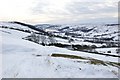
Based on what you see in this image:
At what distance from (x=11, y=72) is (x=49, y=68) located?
439 cm

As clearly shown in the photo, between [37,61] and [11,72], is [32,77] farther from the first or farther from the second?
[37,61]

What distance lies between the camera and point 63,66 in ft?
81.4

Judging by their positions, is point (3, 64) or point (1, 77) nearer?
point (1, 77)

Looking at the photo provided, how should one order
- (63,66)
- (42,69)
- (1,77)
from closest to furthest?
(1,77) < (42,69) < (63,66)

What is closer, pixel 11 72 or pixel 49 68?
pixel 11 72

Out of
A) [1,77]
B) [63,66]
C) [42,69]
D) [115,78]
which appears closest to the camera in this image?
[1,77]

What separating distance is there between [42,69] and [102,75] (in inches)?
235

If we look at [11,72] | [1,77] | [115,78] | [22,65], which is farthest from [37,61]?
[115,78]

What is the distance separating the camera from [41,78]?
1958 centimetres

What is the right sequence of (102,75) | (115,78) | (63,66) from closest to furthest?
(115,78) → (102,75) → (63,66)

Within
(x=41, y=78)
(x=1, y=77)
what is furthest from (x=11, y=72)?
(x=41, y=78)

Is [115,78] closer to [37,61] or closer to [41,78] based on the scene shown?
[41,78]

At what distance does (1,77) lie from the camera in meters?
19.0

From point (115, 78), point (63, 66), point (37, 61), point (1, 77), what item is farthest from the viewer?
point (37, 61)
